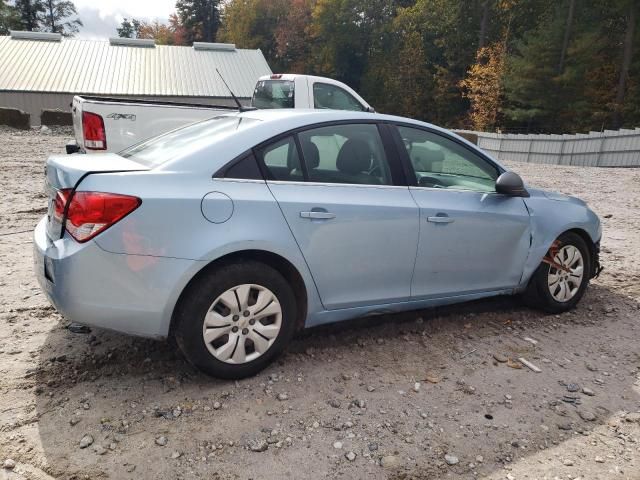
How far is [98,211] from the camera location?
2672mm

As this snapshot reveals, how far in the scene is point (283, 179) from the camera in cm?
313

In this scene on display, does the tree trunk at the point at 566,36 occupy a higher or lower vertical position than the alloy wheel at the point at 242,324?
higher

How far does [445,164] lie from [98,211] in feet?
8.25

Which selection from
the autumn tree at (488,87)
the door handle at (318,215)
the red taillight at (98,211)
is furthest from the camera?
the autumn tree at (488,87)

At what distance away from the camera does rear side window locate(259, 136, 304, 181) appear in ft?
10.2

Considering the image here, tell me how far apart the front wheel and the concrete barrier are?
19.8 meters

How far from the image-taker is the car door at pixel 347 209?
→ 312cm

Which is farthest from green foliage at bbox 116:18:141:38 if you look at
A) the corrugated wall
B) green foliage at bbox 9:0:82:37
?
the corrugated wall

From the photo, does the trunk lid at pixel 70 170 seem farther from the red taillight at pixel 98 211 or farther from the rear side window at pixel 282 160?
the rear side window at pixel 282 160

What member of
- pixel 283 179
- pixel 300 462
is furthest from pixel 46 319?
pixel 300 462

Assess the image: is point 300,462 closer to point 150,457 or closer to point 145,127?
point 150,457

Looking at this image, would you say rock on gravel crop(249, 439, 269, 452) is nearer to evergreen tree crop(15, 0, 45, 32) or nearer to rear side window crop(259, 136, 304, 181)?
rear side window crop(259, 136, 304, 181)

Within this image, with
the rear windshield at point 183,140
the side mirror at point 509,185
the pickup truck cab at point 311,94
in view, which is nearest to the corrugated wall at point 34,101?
the pickup truck cab at point 311,94

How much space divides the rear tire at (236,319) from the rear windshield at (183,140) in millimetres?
783
